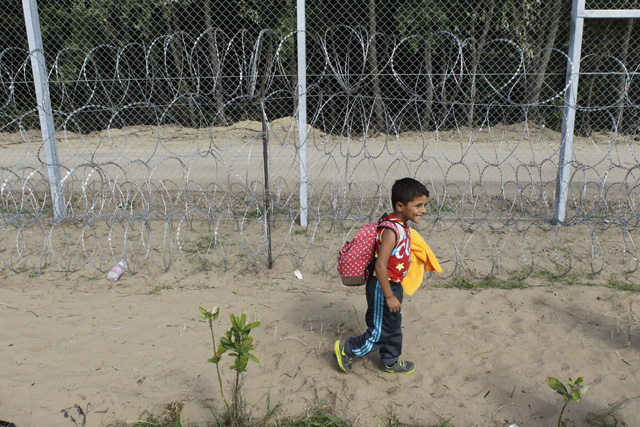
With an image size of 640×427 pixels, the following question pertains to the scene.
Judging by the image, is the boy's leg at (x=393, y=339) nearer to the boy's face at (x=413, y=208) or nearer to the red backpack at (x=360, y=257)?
the red backpack at (x=360, y=257)

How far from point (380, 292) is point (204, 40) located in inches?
377

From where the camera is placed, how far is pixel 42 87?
6.12 m

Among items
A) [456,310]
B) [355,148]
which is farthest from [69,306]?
[355,148]

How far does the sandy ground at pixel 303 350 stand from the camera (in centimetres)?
307

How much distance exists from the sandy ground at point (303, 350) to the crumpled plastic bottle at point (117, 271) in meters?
0.06

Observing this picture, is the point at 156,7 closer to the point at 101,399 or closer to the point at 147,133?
the point at 147,133

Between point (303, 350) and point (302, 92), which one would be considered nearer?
point (303, 350)

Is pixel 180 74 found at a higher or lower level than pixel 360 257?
higher

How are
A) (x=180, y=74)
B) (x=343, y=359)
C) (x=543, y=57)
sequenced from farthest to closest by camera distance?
(x=543, y=57) → (x=180, y=74) → (x=343, y=359)

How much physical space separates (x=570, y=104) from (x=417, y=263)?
11.8 ft

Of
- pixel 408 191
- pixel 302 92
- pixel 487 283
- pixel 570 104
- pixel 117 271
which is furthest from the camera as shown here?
pixel 570 104

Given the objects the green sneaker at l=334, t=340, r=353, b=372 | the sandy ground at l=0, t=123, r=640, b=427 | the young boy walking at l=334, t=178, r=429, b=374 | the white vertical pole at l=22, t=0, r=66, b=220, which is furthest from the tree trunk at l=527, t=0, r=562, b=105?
the white vertical pole at l=22, t=0, r=66, b=220

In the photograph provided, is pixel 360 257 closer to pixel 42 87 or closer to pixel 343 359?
pixel 343 359

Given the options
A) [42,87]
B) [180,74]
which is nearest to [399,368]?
[180,74]
